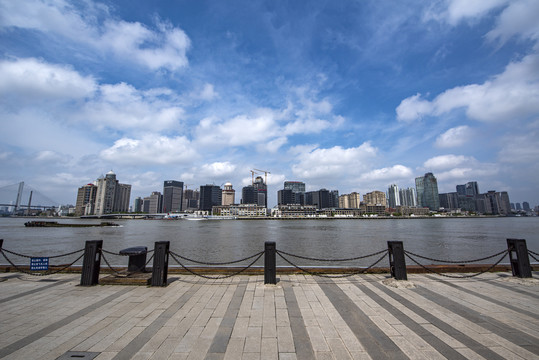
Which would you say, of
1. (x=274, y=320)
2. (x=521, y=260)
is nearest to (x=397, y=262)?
(x=521, y=260)

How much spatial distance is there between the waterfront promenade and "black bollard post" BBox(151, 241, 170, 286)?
31cm

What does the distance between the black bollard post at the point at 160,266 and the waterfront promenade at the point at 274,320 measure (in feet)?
1.00

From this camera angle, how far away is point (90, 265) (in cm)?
826

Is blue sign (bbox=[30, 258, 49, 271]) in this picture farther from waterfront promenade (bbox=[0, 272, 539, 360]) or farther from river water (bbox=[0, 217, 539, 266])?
river water (bbox=[0, 217, 539, 266])

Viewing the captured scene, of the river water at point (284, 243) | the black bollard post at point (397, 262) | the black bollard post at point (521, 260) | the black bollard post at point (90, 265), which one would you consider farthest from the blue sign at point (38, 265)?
the black bollard post at point (521, 260)

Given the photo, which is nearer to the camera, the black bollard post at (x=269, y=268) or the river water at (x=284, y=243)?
the black bollard post at (x=269, y=268)

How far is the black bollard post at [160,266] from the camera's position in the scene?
318 inches

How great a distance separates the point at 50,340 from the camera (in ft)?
15.3

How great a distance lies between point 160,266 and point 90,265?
2.46 m

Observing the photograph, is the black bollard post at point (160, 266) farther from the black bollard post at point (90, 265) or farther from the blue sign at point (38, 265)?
the blue sign at point (38, 265)

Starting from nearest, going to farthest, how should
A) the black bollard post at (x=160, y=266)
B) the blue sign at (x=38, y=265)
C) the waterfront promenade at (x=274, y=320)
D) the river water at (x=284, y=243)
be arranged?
the waterfront promenade at (x=274, y=320), the black bollard post at (x=160, y=266), the blue sign at (x=38, y=265), the river water at (x=284, y=243)

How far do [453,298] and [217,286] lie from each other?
7.18 meters

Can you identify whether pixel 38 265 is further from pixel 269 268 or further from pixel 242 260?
pixel 269 268

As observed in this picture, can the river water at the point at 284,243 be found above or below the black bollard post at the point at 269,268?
below
